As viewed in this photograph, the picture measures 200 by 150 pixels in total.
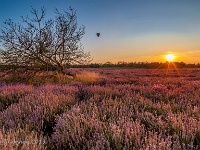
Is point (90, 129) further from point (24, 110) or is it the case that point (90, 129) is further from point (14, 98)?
point (14, 98)

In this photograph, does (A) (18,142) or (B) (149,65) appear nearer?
(A) (18,142)

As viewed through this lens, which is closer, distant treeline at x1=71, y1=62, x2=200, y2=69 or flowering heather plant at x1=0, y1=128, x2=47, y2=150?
flowering heather plant at x1=0, y1=128, x2=47, y2=150

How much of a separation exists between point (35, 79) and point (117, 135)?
8.38 meters

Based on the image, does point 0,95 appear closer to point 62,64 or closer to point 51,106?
point 51,106

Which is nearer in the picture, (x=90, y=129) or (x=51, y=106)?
(x=90, y=129)

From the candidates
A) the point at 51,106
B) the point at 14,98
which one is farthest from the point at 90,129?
the point at 14,98

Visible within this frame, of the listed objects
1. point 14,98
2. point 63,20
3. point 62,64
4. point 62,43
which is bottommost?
point 14,98

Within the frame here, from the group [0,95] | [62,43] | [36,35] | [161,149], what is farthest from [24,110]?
[62,43]

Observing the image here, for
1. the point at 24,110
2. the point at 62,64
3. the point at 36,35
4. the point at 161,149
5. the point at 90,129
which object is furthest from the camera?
the point at 62,64

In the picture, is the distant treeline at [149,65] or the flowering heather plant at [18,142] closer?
the flowering heather plant at [18,142]

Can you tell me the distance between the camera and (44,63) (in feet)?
34.2

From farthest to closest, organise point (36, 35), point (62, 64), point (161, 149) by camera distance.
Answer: point (62, 64), point (36, 35), point (161, 149)

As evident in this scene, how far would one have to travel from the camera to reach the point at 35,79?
33.3 ft

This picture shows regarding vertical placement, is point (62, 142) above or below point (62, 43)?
below
